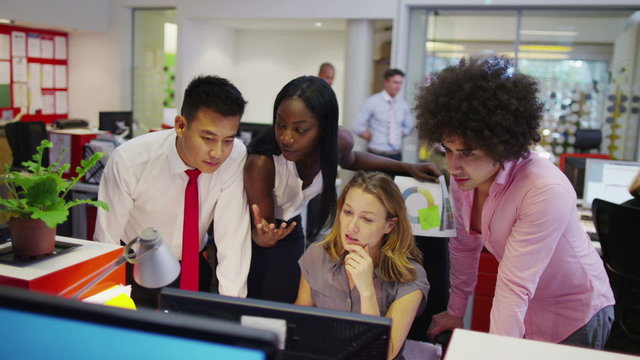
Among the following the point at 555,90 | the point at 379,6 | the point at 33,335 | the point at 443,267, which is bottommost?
the point at 443,267

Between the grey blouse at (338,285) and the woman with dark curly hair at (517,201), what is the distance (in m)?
0.28

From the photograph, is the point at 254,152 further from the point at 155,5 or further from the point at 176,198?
the point at 155,5

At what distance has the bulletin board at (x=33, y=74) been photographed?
768 centimetres

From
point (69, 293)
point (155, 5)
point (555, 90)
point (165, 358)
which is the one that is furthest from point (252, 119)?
point (165, 358)

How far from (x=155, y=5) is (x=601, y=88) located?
5931mm

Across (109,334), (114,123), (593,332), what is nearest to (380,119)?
(114,123)

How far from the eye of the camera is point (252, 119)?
A: 33.2 ft

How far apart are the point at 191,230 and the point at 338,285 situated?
1.82 ft

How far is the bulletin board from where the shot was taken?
7.68 m

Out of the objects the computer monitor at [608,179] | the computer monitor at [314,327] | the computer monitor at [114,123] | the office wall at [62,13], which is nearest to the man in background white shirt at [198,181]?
the computer monitor at [314,327]

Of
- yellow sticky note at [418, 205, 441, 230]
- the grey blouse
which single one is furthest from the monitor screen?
the grey blouse

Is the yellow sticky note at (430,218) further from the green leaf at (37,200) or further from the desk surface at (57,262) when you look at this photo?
the green leaf at (37,200)

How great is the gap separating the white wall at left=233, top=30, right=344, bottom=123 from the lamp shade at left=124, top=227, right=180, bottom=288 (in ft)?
27.2

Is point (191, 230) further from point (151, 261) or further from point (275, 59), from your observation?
point (275, 59)
